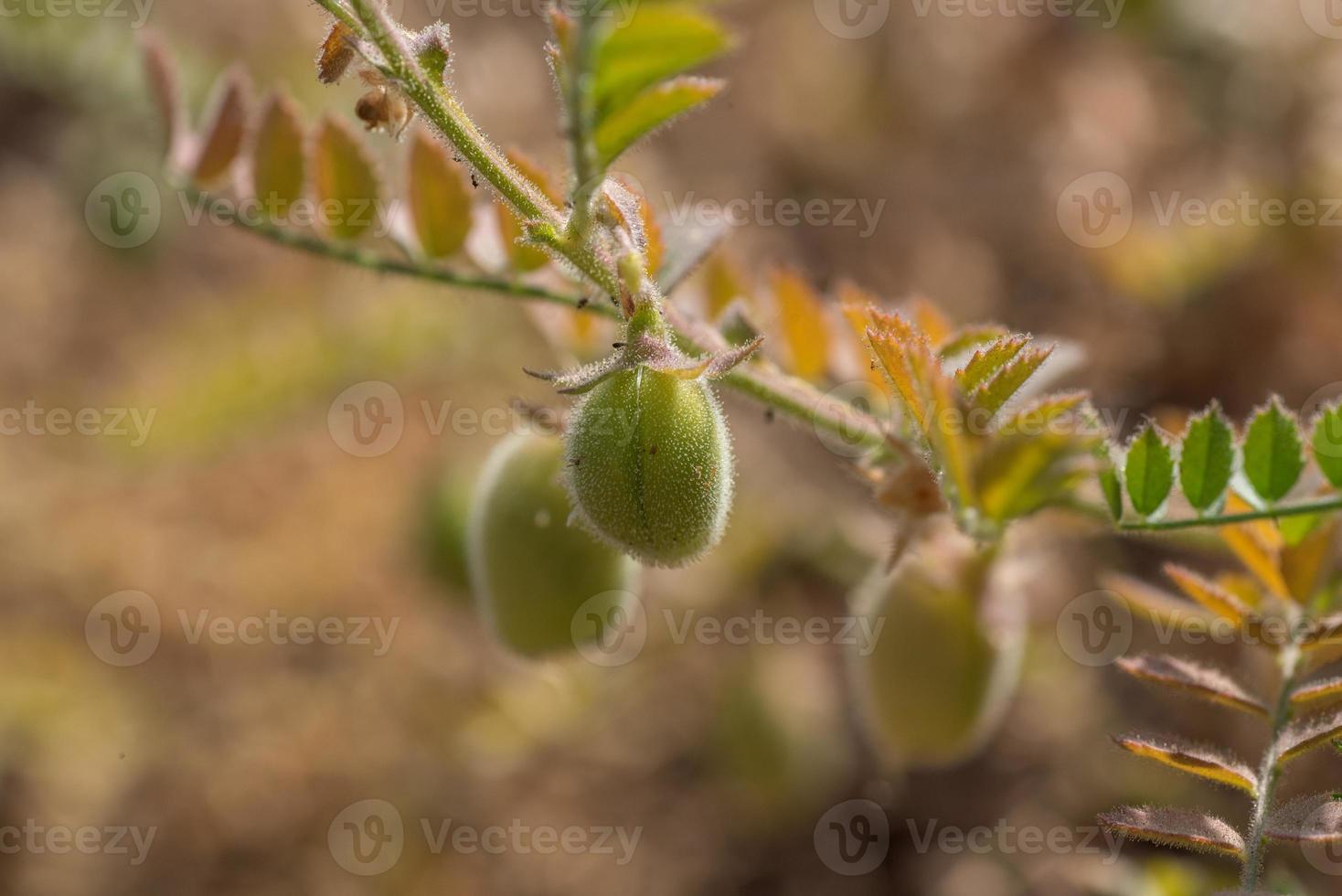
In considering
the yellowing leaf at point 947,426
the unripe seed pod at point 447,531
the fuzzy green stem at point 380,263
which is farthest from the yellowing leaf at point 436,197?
the unripe seed pod at point 447,531

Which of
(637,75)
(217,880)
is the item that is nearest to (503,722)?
(217,880)

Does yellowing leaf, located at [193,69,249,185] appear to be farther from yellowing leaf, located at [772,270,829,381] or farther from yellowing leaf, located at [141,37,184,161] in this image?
yellowing leaf, located at [772,270,829,381]

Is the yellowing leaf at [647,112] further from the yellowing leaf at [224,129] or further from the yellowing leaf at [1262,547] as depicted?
the yellowing leaf at [224,129]

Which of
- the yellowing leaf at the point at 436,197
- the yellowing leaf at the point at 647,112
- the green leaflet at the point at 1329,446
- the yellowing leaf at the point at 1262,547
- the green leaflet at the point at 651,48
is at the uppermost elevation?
the green leaflet at the point at 651,48

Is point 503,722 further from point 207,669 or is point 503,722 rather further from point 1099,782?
point 1099,782

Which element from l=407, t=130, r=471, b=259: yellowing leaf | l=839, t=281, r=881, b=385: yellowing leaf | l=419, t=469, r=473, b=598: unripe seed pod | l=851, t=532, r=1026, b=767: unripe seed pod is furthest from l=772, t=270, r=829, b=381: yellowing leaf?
l=419, t=469, r=473, b=598: unripe seed pod
